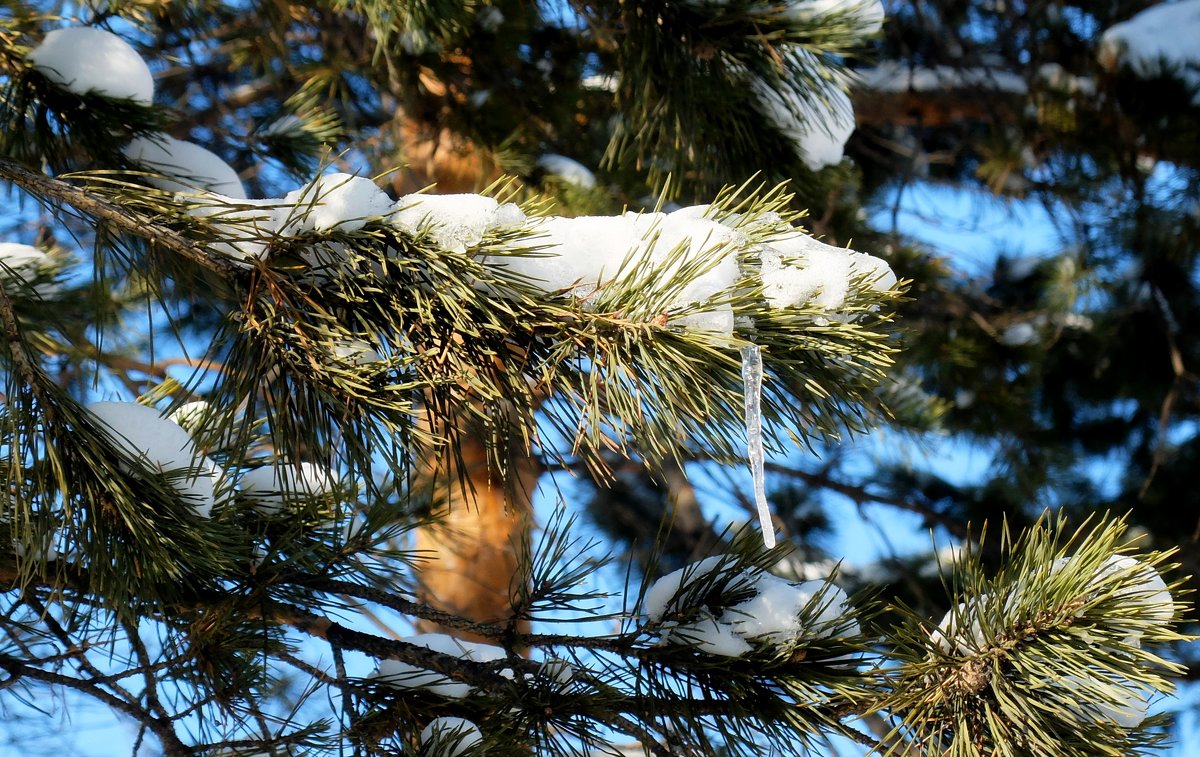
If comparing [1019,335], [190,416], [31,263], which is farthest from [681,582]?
[1019,335]

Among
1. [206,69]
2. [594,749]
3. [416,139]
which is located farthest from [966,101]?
[594,749]

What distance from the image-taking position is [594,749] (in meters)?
0.92

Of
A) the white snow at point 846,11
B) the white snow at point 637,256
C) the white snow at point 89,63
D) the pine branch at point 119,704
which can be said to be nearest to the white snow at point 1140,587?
the white snow at point 637,256

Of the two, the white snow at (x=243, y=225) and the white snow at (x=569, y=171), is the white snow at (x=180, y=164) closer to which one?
the white snow at (x=243, y=225)

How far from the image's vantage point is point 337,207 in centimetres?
74

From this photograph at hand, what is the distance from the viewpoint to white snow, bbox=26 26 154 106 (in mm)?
1185

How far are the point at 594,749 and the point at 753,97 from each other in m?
0.90

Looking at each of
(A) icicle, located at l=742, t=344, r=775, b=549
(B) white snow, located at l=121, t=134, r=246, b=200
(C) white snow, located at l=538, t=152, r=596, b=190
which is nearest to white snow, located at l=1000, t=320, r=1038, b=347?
(C) white snow, located at l=538, t=152, r=596, b=190

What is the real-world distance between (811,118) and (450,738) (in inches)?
39.5

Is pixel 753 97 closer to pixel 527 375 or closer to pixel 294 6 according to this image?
pixel 527 375

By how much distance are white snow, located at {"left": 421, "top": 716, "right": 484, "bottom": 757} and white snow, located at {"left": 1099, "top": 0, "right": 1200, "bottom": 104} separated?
8.02ft

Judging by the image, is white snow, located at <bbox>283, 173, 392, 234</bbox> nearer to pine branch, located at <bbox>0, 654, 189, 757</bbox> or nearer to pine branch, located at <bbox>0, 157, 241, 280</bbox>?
pine branch, located at <bbox>0, 157, 241, 280</bbox>

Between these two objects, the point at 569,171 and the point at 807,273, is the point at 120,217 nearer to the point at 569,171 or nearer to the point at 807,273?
the point at 807,273

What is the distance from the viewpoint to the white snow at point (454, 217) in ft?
2.38
